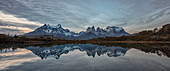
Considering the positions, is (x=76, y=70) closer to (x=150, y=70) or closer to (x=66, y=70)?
(x=66, y=70)

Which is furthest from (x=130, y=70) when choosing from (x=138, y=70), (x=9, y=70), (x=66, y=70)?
(x=9, y=70)

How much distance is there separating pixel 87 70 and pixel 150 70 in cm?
742

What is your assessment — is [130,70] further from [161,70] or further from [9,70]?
[9,70]

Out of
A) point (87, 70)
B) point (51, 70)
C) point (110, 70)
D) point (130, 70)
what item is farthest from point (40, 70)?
point (130, 70)

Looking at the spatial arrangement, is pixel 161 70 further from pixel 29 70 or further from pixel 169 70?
pixel 29 70

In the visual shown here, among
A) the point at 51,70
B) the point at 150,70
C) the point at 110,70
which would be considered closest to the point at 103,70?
the point at 110,70

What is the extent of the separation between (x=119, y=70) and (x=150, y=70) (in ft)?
11.9

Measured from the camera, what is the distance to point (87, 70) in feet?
39.8

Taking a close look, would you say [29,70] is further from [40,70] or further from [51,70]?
[51,70]

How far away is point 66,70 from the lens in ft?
39.9

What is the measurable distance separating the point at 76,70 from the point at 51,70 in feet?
10.1

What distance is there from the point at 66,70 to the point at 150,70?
994 centimetres

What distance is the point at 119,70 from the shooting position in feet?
39.4

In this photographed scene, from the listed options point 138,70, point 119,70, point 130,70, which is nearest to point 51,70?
point 119,70
